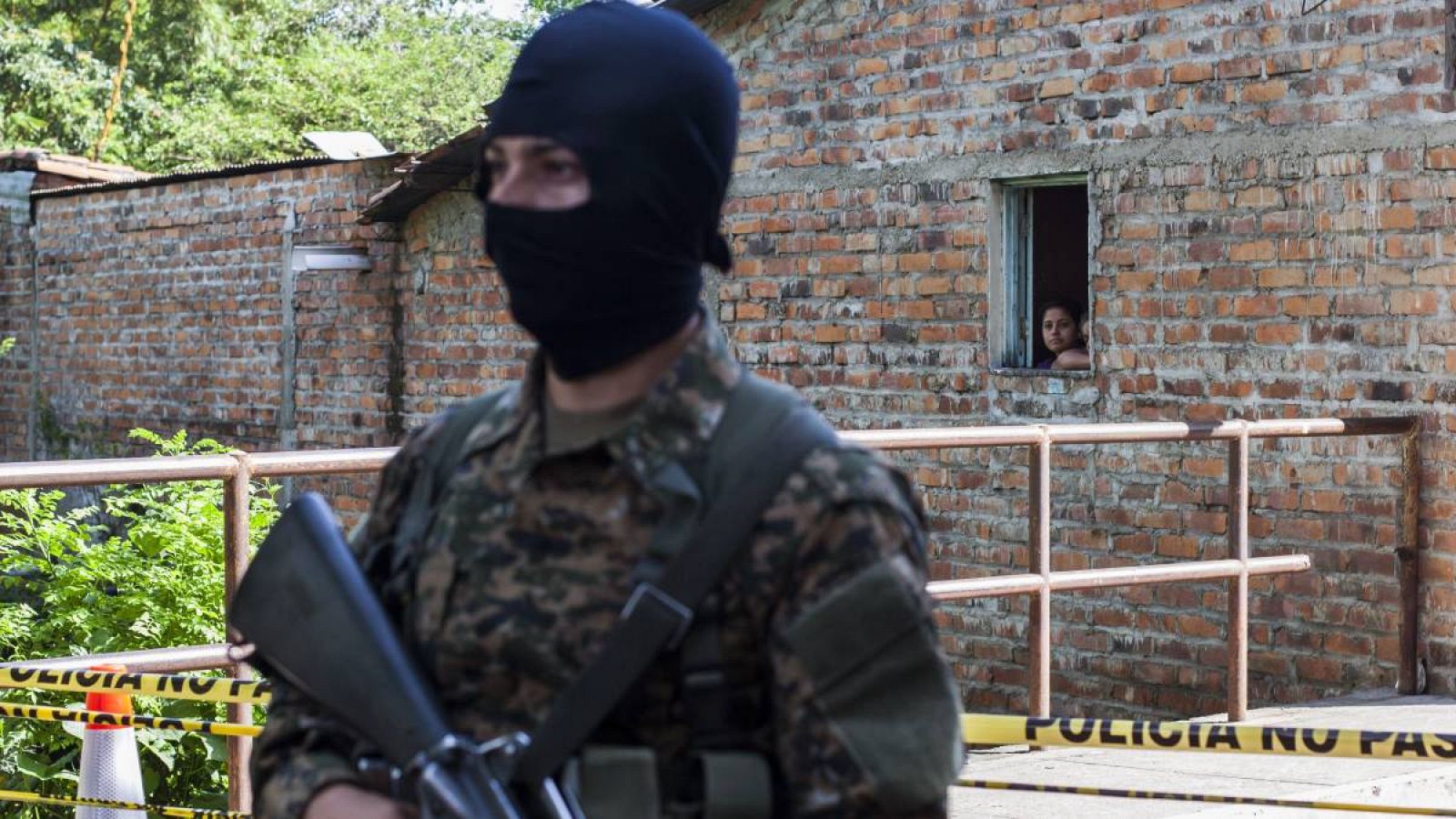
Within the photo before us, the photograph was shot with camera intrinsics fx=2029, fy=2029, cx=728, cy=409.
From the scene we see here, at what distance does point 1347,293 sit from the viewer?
22.8 ft

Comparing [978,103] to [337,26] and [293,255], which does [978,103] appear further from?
[337,26]

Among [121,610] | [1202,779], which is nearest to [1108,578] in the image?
[1202,779]

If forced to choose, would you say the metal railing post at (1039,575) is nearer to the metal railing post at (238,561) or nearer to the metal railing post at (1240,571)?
the metal railing post at (1240,571)

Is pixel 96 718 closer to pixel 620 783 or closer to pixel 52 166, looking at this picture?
pixel 620 783

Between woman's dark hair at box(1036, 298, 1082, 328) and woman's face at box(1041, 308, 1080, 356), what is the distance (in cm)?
1

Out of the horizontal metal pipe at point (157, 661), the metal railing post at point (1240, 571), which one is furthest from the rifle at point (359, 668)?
the metal railing post at point (1240, 571)

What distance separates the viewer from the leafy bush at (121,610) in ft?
17.1

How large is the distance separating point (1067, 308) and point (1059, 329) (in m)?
0.09

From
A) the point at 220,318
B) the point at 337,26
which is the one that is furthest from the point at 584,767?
the point at 337,26

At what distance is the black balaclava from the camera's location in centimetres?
168

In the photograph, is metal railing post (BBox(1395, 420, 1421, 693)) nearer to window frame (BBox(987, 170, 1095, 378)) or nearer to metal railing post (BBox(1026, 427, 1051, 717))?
metal railing post (BBox(1026, 427, 1051, 717))

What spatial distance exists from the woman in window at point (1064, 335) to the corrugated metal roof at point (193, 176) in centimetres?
462

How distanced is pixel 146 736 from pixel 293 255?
22.3 ft

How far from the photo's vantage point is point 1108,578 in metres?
6.31
